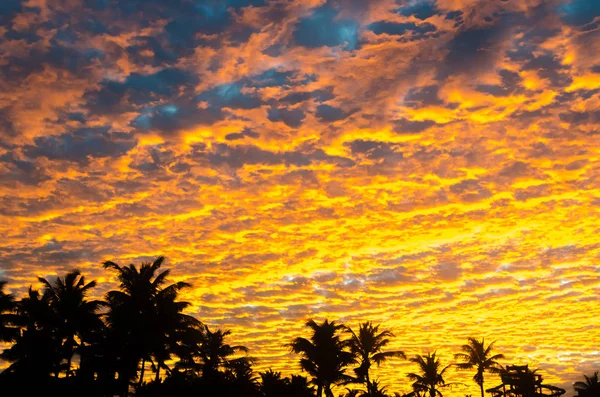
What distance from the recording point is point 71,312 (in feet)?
130

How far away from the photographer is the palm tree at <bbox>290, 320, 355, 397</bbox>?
4491cm

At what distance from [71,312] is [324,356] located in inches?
777

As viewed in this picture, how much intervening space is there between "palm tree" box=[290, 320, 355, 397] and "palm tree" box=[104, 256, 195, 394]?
1253cm

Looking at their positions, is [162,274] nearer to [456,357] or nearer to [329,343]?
[329,343]

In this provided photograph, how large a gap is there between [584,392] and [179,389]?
32321 millimetres

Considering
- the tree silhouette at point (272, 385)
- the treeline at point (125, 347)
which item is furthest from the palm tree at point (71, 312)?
the tree silhouette at point (272, 385)

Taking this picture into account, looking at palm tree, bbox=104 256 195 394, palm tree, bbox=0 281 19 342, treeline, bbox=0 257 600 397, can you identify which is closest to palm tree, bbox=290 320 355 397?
treeline, bbox=0 257 600 397

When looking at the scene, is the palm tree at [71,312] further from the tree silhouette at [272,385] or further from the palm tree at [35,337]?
the tree silhouette at [272,385]

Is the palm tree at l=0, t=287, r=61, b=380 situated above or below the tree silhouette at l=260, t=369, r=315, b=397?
above

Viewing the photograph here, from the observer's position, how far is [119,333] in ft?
115

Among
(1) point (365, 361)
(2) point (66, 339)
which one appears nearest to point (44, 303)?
(2) point (66, 339)

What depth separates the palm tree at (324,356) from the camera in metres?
44.9

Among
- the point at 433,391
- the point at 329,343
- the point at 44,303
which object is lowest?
the point at 433,391

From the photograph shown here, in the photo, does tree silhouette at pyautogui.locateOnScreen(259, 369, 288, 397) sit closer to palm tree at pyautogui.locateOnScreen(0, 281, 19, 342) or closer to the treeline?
the treeline
